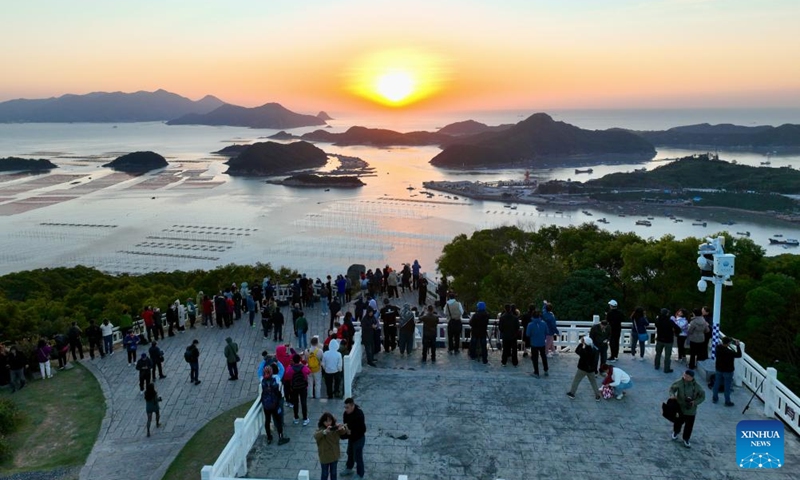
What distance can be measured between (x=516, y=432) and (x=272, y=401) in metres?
3.96

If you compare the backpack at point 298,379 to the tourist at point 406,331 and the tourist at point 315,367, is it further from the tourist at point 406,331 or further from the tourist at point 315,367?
the tourist at point 406,331

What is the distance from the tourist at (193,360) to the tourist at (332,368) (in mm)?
3799

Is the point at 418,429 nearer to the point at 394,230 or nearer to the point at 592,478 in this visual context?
the point at 592,478

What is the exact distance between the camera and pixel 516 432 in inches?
363

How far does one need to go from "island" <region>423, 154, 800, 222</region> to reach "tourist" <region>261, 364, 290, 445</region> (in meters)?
106

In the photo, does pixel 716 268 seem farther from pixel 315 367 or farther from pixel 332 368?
pixel 315 367

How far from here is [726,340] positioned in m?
11.4

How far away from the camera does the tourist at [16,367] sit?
43.5 feet

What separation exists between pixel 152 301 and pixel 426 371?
15.6 m

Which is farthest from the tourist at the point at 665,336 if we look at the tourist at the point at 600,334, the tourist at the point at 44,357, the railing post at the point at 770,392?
the tourist at the point at 44,357

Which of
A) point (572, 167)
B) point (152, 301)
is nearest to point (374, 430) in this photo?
point (152, 301)

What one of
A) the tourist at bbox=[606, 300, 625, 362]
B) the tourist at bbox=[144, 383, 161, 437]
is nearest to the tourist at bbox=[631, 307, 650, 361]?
the tourist at bbox=[606, 300, 625, 362]

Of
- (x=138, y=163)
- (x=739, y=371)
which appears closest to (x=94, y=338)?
(x=739, y=371)

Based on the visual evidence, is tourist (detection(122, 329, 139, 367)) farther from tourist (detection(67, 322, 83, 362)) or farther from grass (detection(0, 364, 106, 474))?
tourist (detection(67, 322, 83, 362))
